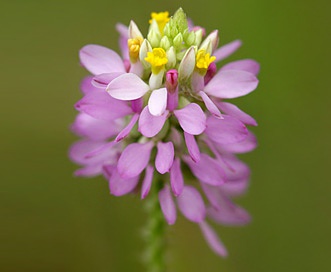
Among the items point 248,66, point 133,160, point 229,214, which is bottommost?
point 229,214

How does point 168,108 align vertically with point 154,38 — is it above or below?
below

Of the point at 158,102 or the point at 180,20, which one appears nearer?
the point at 158,102

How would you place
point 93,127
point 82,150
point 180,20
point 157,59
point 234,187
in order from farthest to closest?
point 234,187, point 82,150, point 93,127, point 180,20, point 157,59

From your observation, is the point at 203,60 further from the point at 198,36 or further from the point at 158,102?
the point at 158,102

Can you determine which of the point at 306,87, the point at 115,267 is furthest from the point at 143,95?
the point at 306,87

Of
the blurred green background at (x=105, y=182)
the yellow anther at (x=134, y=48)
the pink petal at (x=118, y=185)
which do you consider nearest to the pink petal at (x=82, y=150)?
the pink petal at (x=118, y=185)

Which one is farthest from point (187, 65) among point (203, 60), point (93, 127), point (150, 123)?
point (93, 127)
